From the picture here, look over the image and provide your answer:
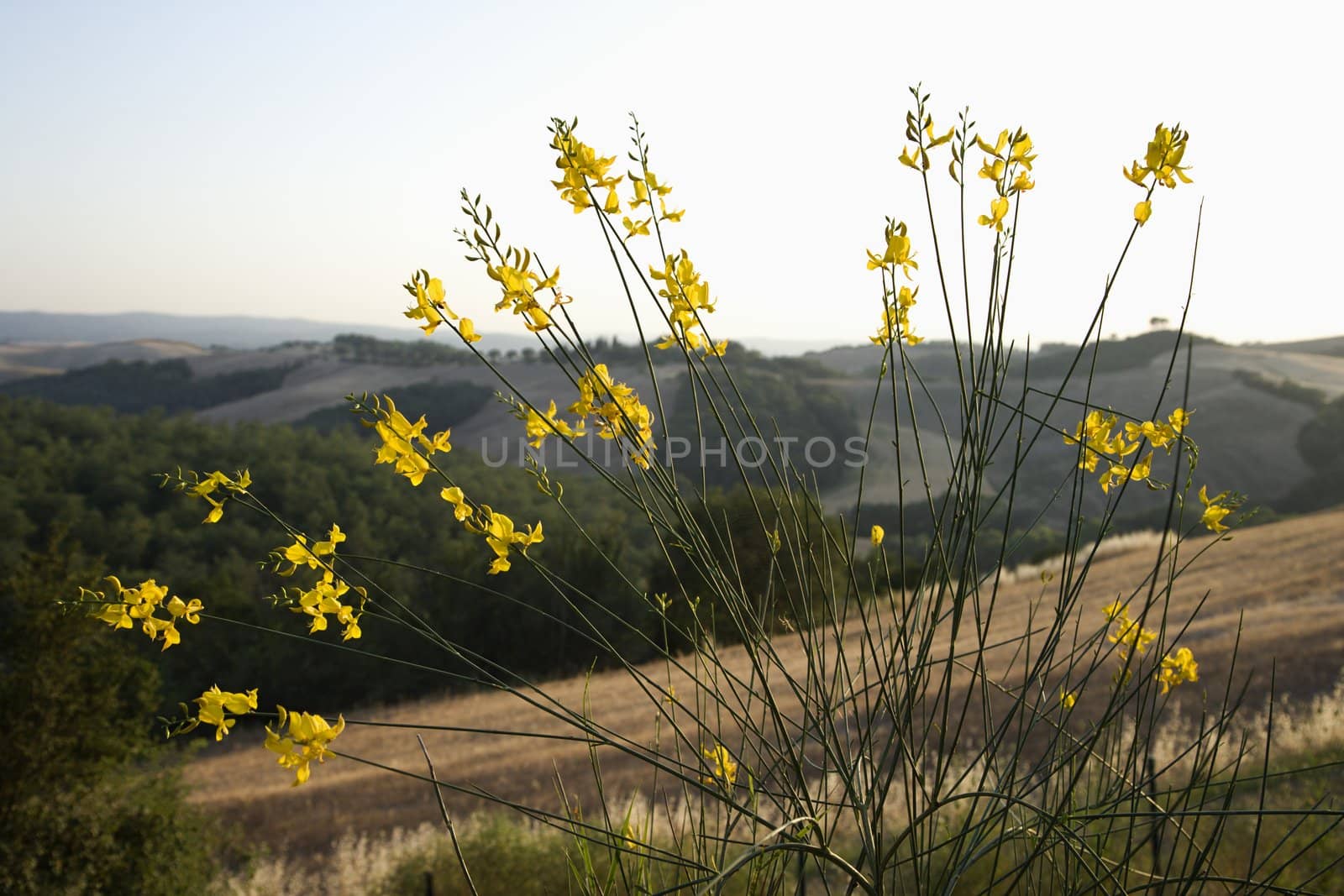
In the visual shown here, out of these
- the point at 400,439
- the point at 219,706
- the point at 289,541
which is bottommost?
the point at 289,541

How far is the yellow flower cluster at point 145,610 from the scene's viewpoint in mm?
1104

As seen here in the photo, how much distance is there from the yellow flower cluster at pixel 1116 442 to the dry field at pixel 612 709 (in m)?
5.36

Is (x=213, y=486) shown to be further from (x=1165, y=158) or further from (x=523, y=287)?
(x=1165, y=158)

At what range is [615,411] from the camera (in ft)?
4.15

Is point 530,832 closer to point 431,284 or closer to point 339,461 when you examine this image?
point 431,284

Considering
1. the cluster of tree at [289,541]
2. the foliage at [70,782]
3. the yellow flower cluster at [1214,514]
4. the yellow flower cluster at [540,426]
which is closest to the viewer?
the yellow flower cluster at [540,426]

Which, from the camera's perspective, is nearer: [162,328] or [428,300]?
[428,300]

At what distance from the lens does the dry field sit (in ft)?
28.3

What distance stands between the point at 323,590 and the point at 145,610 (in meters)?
0.21

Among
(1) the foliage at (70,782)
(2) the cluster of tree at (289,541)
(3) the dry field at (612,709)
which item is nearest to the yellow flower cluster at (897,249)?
(3) the dry field at (612,709)

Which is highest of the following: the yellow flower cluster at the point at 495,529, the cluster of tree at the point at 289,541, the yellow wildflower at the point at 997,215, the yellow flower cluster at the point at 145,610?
the yellow wildflower at the point at 997,215

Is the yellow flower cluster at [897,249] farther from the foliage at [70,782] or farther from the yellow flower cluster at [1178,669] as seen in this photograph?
the foliage at [70,782]

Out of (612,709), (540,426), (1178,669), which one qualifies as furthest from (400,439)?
(612,709)

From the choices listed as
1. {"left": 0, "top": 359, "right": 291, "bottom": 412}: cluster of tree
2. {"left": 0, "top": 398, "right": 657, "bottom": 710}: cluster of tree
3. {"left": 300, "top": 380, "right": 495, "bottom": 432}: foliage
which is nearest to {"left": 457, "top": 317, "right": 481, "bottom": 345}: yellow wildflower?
{"left": 0, "top": 398, "right": 657, "bottom": 710}: cluster of tree
